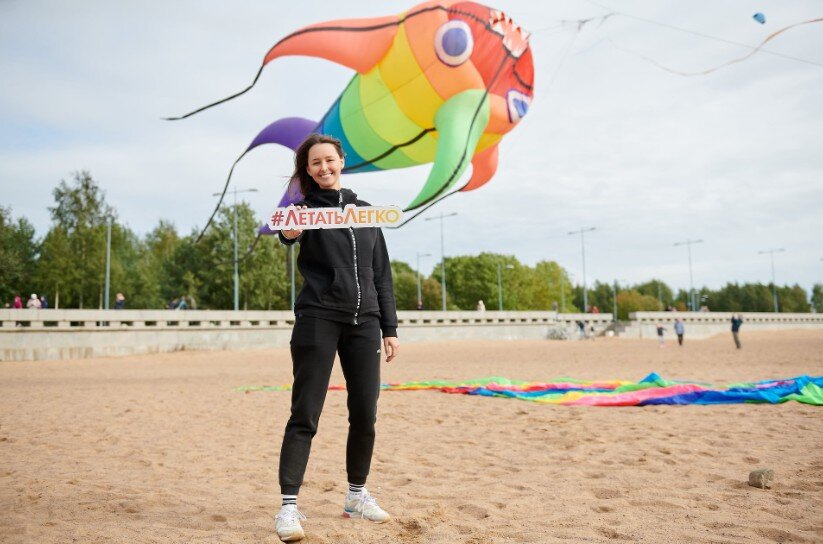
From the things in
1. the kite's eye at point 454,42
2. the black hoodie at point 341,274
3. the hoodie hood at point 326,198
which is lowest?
the black hoodie at point 341,274

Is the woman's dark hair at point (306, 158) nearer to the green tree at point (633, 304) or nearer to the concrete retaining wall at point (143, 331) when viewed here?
the concrete retaining wall at point (143, 331)

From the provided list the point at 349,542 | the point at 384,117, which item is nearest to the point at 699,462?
the point at 349,542

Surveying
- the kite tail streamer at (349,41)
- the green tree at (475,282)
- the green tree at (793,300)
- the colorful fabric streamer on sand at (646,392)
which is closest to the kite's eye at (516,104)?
the kite tail streamer at (349,41)

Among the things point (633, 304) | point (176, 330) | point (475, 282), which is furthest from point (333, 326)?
point (633, 304)

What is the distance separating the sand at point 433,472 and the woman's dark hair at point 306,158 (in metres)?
1.72

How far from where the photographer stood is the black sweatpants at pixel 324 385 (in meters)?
2.95

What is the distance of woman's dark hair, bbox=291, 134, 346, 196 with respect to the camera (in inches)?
127

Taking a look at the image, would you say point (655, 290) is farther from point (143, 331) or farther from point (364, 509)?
point (364, 509)

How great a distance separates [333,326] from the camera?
9.96 ft

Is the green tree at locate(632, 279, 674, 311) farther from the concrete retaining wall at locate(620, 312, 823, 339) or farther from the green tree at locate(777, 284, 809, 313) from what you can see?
the concrete retaining wall at locate(620, 312, 823, 339)

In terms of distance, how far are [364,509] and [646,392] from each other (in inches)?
238

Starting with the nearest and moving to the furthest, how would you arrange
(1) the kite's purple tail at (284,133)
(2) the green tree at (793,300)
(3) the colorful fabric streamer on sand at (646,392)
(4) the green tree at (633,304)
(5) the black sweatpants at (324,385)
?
(5) the black sweatpants at (324,385), (3) the colorful fabric streamer on sand at (646,392), (1) the kite's purple tail at (284,133), (2) the green tree at (793,300), (4) the green tree at (633,304)

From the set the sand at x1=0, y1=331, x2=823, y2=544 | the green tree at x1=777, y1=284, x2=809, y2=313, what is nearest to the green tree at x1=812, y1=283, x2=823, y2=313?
the green tree at x1=777, y1=284, x2=809, y2=313

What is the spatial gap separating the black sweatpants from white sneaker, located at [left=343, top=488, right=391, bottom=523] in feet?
0.27
